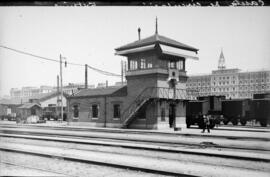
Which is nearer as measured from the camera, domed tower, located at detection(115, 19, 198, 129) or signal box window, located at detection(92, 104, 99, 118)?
domed tower, located at detection(115, 19, 198, 129)

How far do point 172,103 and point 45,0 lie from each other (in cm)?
2386

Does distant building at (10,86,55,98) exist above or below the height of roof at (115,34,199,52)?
above

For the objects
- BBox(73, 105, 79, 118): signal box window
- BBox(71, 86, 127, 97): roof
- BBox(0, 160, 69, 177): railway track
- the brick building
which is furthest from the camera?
BBox(73, 105, 79, 118): signal box window

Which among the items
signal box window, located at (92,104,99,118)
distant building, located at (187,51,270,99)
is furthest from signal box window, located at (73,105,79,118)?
distant building, located at (187,51,270,99)

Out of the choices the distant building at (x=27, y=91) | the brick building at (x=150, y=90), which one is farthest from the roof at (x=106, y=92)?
the distant building at (x=27, y=91)

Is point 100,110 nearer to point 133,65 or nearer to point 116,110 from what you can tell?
point 116,110

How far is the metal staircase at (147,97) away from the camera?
27.5 m

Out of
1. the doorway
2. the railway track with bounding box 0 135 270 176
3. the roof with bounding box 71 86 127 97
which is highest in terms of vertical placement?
the roof with bounding box 71 86 127 97

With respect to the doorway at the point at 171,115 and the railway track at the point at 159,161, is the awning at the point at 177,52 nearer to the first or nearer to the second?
the doorway at the point at 171,115

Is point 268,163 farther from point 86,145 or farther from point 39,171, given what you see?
point 86,145

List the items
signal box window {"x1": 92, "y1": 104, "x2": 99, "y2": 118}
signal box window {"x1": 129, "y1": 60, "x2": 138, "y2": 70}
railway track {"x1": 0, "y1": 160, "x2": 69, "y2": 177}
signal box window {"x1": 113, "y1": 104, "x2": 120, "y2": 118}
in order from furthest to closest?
signal box window {"x1": 92, "y1": 104, "x2": 99, "y2": 118} < signal box window {"x1": 113, "y1": 104, "x2": 120, "y2": 118} < signal box window {"x1": 129, "y1": 60, "x2": 138, "y2": 70} < railway track {"x1": 0, "y1": 160, "x2": 69, "y2": 177}

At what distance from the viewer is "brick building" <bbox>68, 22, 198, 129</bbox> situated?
27.6m

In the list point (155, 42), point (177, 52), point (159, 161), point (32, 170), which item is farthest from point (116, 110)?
point (32, 170)

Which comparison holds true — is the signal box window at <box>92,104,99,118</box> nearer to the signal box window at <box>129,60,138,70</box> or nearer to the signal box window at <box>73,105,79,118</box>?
the signal box window at <box>73,105,79,118</box>
